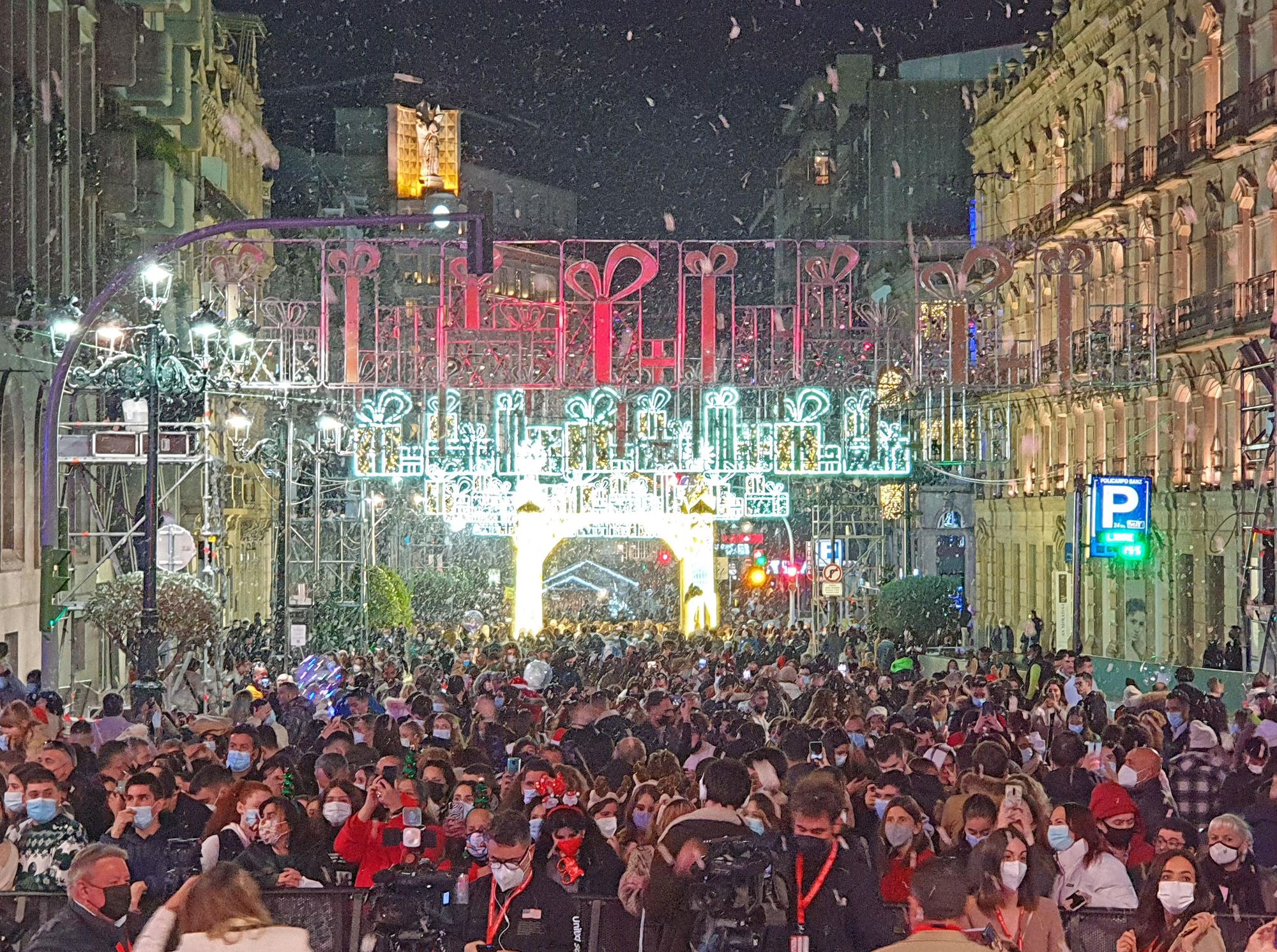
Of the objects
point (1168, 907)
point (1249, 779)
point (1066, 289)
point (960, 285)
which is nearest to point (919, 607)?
point (1066, 289)

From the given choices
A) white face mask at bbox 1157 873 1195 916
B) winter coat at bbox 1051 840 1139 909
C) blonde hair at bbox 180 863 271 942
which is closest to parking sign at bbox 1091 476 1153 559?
winter coat at bbox 1051 840 1139 909

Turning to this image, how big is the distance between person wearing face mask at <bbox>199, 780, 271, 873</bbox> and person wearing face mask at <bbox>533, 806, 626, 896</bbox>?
1547 millimetres

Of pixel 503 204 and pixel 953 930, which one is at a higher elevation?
pixel 503 204

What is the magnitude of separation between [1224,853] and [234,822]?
4.59 metres

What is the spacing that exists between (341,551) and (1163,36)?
22.0m

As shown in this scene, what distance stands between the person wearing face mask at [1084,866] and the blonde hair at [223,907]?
453cm

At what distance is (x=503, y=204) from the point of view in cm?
17725

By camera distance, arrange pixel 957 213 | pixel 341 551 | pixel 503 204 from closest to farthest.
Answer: pixel 341 551 → pixel 957 213 → pixel 503 204

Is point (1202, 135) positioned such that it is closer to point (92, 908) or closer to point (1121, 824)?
point (1121, 824)

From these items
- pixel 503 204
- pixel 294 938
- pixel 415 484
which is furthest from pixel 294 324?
pixel 503 204

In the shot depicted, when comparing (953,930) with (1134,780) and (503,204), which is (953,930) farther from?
(503,204)

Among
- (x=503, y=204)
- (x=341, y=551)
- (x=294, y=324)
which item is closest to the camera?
(x=294, y=324)

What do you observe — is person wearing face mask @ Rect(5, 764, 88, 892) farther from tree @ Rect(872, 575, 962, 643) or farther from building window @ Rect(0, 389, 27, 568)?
tree @ Rect(872, 575, 962, 643)

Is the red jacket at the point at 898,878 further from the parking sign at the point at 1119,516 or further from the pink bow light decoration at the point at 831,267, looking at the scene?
the parking sign at the point at 1119,516
